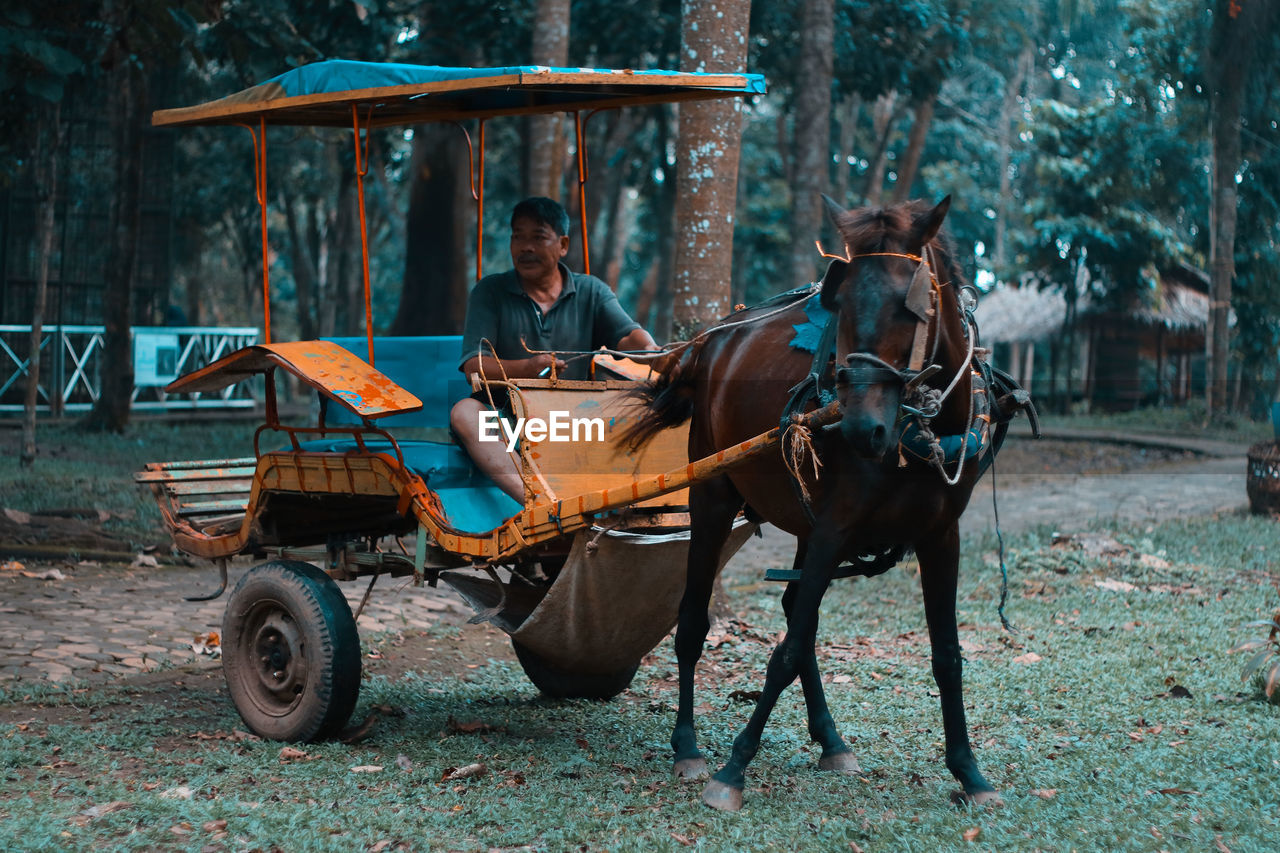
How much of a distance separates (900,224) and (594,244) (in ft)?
101

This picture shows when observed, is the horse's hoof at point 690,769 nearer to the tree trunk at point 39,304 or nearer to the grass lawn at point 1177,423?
the tree trunk at point 39,304

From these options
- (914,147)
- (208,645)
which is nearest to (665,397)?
(208,645)

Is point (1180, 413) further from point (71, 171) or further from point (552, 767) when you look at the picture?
point (552, 767)

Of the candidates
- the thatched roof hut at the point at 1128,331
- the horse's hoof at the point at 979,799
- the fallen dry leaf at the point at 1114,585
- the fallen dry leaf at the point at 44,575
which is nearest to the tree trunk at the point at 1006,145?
the thatched roof hut at the point at 1128,331

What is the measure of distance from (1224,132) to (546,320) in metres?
17.1

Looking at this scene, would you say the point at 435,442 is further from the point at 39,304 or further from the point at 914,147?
the point at 914,147

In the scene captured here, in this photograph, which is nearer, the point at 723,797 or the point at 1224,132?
the point at 723,797

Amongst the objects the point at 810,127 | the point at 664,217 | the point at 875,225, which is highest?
the point at 810,127

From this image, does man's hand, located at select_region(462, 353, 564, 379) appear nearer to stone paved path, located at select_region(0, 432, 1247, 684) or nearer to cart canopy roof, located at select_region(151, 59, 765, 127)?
cart canopy roof, located at select_region(151, 59, 765, 127)

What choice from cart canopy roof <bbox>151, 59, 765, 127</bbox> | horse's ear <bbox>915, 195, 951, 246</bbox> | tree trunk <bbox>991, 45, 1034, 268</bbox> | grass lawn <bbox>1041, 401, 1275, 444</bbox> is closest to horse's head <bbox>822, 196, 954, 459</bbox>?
horse's ear <bbox>915, 195, 951, 246</bbox>

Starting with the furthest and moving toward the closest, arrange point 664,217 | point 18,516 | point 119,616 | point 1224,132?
point 664,217, point 1224,132, point 18,516, point 119,616

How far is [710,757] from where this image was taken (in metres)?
5.10

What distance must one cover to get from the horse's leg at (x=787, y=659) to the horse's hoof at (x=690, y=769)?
12.0 inches

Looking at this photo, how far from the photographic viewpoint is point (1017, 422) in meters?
25.2
